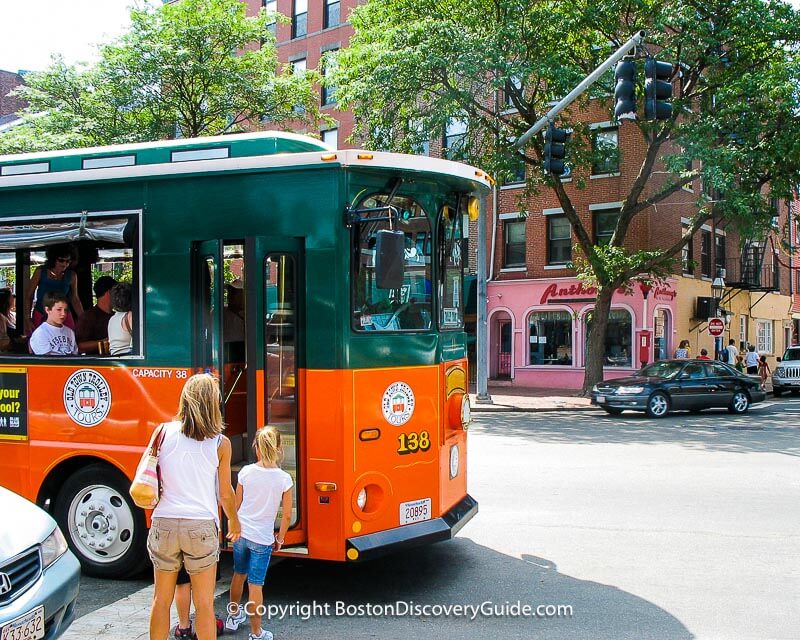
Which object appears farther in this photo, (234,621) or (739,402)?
(739,402)

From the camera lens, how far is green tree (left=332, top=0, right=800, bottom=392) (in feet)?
67.6

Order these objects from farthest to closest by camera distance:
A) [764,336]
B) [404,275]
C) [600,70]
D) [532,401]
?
[764,336] < [532,401] < [600,70] < [404,275]

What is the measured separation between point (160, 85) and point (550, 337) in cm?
1684

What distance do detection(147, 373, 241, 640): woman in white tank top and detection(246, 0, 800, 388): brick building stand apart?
24689 mm

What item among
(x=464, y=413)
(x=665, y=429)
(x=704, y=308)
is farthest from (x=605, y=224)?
(x=464, y=413)

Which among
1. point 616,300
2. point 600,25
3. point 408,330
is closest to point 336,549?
point 408,330

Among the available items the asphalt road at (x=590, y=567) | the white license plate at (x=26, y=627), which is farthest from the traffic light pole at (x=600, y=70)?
the white license plate at (x=26, y=627)

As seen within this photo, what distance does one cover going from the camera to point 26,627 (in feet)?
12.9

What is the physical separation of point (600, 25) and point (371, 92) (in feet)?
21.0

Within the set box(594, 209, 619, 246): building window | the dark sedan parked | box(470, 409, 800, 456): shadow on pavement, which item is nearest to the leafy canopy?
the dark sedan parked

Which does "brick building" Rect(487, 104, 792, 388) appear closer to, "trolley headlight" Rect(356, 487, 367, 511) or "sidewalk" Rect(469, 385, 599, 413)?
"sidewalk" Rect(469, 385, 599, 413)

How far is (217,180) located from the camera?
6.00 m

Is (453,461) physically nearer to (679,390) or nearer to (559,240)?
(679,390)

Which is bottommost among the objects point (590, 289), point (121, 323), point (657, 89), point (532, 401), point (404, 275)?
point (532, 401)
